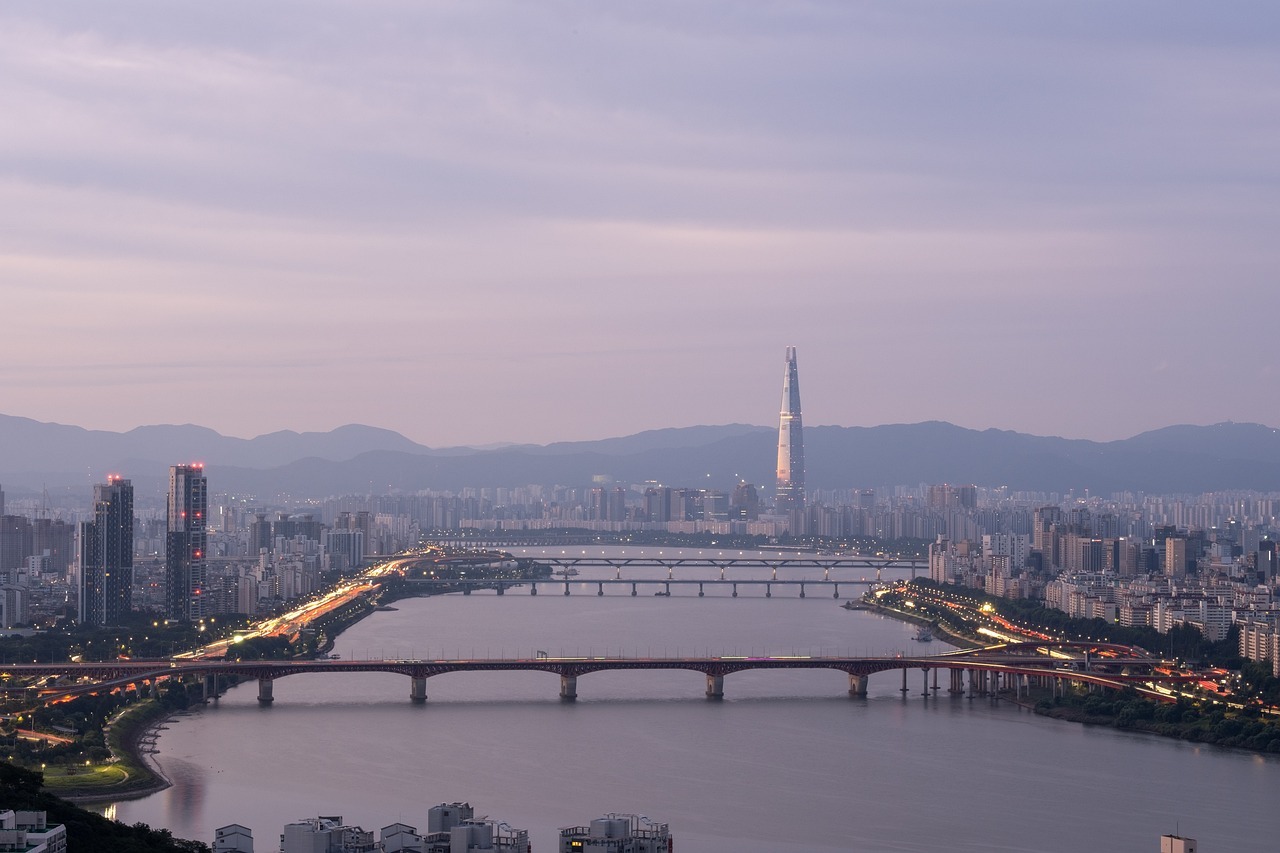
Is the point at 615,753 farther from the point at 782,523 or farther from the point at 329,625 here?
the point at 782,523

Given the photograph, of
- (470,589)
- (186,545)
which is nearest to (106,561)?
(186,545)

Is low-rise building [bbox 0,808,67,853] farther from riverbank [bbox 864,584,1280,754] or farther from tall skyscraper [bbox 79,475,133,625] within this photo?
tall skyscraper [bbox 79,475,133,625]

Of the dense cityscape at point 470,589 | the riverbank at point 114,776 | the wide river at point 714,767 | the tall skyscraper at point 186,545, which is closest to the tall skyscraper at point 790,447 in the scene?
the dense cityscape at point 470,589

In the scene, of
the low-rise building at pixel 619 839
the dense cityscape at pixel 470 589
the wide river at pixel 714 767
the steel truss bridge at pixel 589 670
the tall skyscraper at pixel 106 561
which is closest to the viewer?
the low-rise building at pixel 619 839

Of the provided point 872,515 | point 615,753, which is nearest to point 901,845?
point 615,753

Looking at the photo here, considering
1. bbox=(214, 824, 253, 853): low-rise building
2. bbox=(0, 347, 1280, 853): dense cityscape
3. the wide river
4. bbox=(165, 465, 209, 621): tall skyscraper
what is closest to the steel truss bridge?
bbox=(0, 347, 1280, 853): dense cityscape

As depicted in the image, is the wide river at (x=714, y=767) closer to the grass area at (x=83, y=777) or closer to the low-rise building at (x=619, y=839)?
the grass area at (x=83, y=777)
